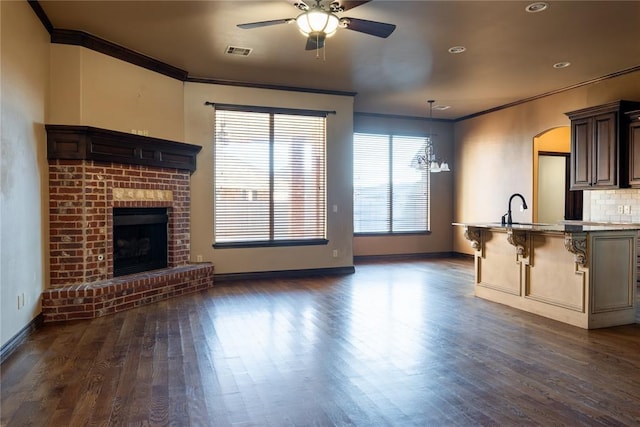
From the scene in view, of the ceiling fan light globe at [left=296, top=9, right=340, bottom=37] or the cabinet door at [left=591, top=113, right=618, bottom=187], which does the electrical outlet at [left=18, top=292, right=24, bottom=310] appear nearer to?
the ceiling fan light globe at [left=296, top=9, right=340, bottom=37]

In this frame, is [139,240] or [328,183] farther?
[328,183]

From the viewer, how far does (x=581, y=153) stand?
643 cm

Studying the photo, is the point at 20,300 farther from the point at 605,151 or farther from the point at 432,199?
the point at 432,199

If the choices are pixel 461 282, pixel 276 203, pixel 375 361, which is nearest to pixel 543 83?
pixel 461 282

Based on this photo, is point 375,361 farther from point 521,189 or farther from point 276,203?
point 521,189

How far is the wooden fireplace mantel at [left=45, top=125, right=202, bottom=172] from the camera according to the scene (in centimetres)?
458

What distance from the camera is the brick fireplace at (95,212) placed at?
456 centimetres

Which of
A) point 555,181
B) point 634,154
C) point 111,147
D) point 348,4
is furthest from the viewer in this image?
point 555,181

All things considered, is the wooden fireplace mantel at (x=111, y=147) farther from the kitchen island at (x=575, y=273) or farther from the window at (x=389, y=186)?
the kitchen island at (x=575, y=273)

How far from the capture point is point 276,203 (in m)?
7.05

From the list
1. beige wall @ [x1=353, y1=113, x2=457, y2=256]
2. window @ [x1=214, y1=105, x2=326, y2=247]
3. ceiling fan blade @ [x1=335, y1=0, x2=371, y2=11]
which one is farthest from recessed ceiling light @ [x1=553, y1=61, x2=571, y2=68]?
beige wall @ [x1=353, y1=113, x2=457, y2=256]

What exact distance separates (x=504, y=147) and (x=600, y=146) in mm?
2292

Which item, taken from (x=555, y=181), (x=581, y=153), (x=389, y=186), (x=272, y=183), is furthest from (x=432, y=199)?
(x=272, y=183)

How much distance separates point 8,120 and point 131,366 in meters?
2.24
